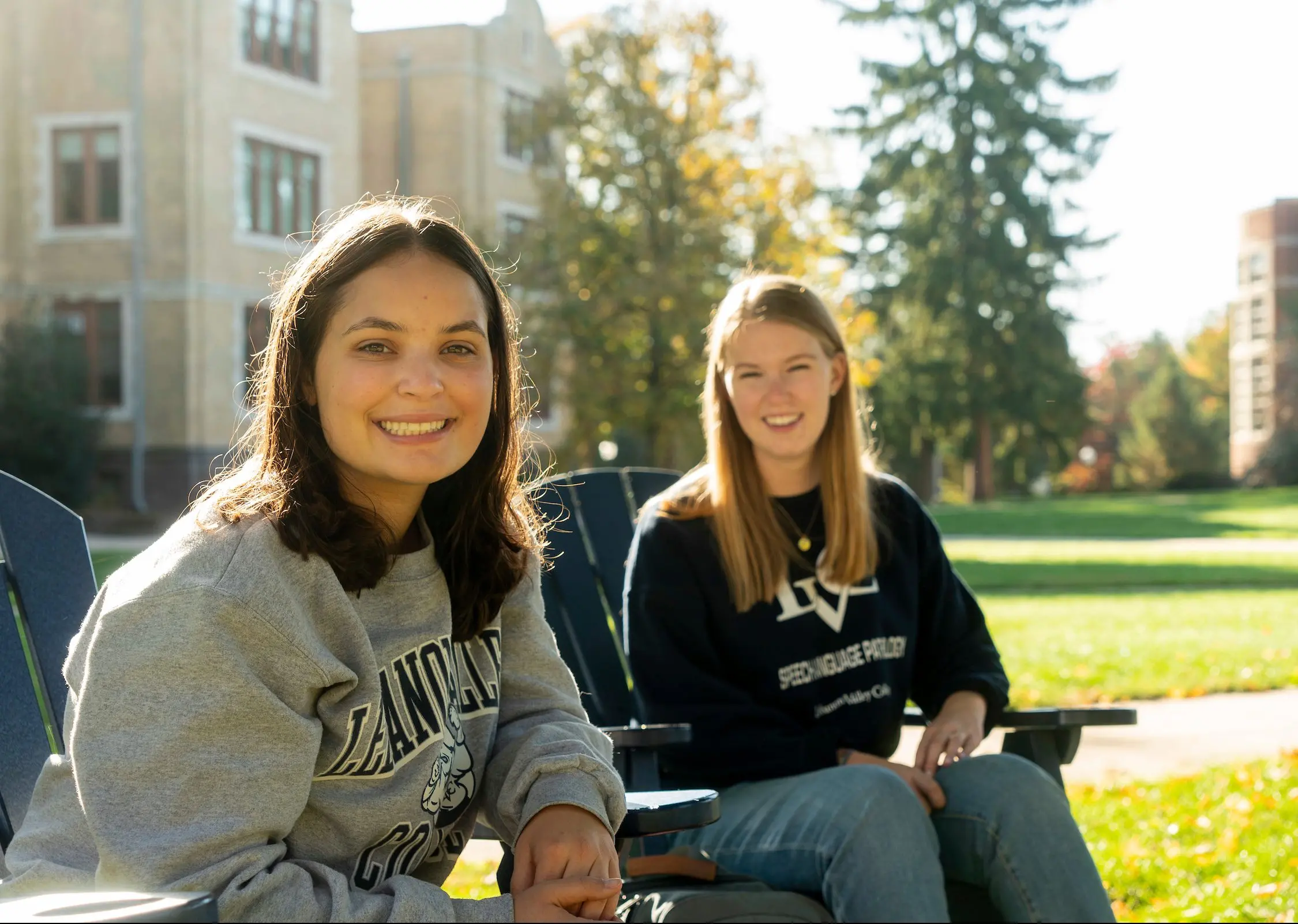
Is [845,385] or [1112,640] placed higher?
[845,385]

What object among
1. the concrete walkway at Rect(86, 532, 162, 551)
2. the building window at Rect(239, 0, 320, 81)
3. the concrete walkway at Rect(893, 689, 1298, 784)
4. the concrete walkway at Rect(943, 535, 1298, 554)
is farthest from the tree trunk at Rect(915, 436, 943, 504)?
the concrete walkway at Rect(893, 689, 1298, 784)

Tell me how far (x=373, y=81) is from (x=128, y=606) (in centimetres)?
2379

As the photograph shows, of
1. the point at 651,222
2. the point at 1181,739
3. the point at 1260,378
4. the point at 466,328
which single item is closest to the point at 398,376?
the point at 466,328

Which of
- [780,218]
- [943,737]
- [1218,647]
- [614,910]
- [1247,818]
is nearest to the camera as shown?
[614,910]

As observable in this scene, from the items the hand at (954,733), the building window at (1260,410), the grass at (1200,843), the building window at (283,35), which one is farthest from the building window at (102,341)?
the building window at (1260,410)

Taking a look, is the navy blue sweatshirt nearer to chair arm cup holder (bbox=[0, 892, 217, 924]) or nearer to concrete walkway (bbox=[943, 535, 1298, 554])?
chair arm cup holder (bbox=[0, 892, 217, 924])

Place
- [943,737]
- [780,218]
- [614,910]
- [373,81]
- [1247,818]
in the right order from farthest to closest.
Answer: [373,81], [780,218], [1247,818], [943,737], [614,910]

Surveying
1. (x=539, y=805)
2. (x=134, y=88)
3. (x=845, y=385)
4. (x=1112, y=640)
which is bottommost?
(x=1112, y=640)

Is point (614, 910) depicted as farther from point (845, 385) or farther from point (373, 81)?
point (373, 81)

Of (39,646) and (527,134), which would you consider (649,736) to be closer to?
(39,646)

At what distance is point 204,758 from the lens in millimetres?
1630

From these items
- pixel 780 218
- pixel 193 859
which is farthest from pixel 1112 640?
pixel 780 218

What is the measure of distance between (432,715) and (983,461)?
34039 millimetres

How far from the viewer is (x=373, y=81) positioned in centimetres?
2419
